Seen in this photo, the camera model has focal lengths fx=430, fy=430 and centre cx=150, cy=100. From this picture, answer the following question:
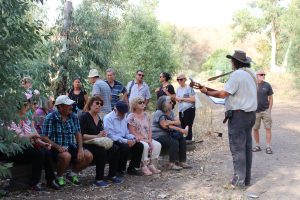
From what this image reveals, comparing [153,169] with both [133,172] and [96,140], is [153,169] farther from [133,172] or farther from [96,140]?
[96,140]

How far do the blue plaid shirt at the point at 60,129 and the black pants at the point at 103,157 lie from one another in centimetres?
31

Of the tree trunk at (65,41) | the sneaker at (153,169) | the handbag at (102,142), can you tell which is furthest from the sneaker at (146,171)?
the tree trunk at (65,41)

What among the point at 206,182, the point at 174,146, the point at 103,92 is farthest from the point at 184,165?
the point at 103,92

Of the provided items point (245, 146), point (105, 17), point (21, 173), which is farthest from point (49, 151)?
point (105, 17)

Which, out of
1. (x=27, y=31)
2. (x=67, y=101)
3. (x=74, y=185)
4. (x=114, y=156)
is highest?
(x=27, y=31)

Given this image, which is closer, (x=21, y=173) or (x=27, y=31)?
(x=27, y=31)

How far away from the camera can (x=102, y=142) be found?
240 inches

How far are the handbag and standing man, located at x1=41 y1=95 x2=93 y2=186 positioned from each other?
0.16m

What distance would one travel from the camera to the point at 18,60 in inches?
156

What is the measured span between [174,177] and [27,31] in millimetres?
3621

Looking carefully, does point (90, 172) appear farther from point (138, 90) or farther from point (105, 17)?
point (105, 17)

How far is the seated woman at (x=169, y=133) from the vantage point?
7098mm

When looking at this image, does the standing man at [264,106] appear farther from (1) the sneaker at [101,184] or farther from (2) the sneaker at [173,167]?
(1) the sneaker at [101,184]

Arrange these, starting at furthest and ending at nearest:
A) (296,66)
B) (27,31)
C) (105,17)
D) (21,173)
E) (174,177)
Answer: (296,66)
(105,17)
(174,177)
(21,173)
(27,31)
